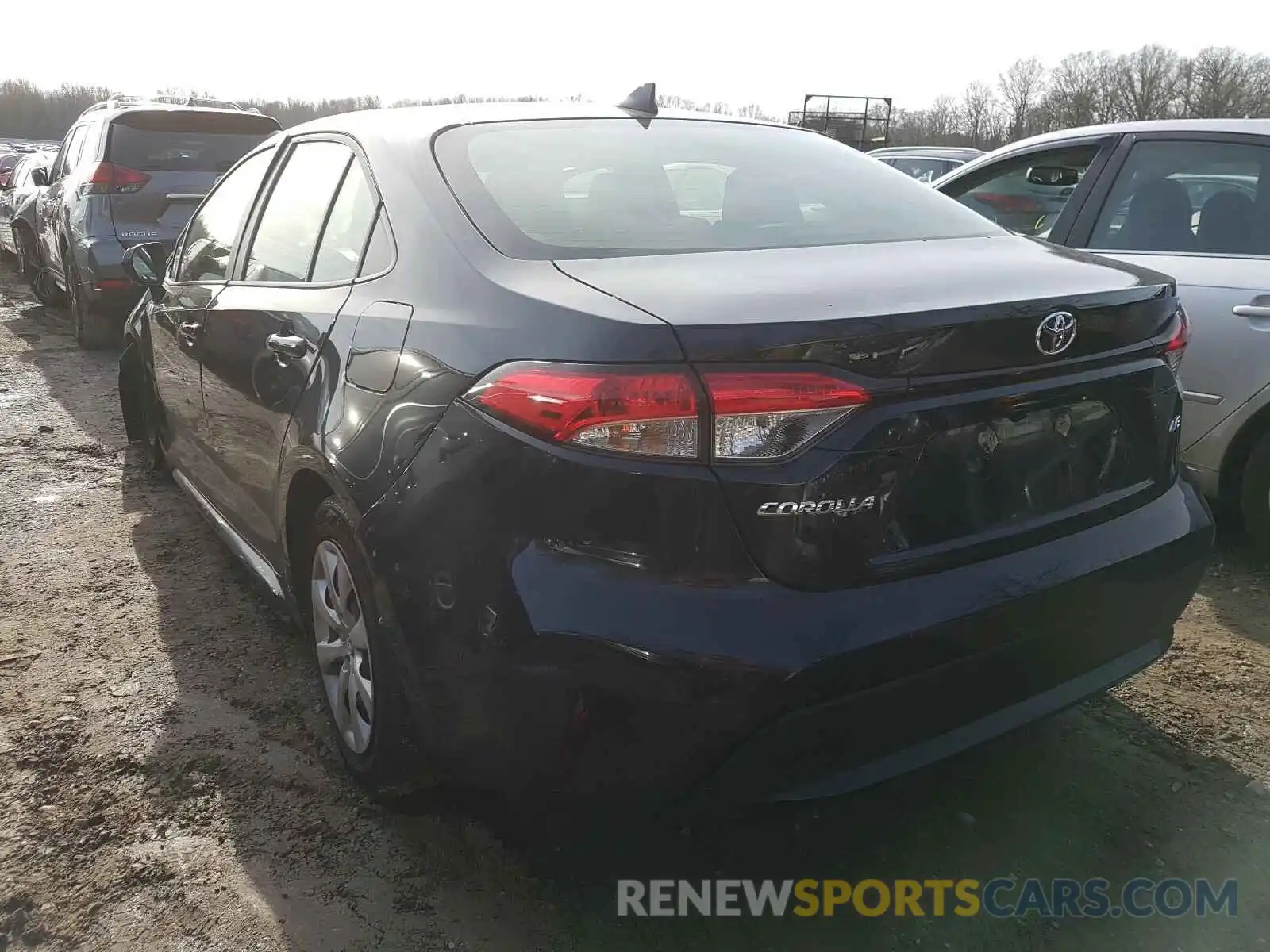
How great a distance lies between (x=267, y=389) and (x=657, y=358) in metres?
1.46

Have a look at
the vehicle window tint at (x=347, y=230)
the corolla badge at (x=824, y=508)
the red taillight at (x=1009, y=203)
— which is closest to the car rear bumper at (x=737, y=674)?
the corolla badge at (x=824, y=508)

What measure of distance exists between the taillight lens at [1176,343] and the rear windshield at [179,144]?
703 centimetres

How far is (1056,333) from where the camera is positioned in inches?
77.0

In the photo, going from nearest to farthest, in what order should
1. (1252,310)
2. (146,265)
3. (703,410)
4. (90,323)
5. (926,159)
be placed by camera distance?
(703,410) < (1252,310) < (146,265) < (90,323) < (926,159)

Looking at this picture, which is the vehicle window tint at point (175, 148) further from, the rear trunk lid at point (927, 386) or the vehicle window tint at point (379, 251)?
the rear trunk lid at point (927, 386)

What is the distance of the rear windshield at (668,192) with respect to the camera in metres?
2.26

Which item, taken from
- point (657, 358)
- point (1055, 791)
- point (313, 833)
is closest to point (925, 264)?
point (657, 358)

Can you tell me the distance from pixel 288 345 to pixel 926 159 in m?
13.6

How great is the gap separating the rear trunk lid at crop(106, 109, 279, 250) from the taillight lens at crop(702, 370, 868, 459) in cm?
693

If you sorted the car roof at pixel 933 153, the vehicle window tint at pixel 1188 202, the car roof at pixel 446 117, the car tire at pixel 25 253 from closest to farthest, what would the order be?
the car roof at pixel 446 117 < the vehicle window tint at pixel 1188 202 < the car tire at pixel 25 253 < the car roof at pixel 933 153

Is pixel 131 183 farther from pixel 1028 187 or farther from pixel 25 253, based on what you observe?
pixel 1028 187

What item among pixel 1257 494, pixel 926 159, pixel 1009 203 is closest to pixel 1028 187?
pixel 1009 203

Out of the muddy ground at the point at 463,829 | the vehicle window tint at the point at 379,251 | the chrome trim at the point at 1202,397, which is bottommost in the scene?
the muddy ground at the point at 463,829

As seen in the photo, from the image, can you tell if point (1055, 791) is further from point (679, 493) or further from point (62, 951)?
point (62, 951)
